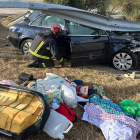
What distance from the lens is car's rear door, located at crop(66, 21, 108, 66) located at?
14.8 ft

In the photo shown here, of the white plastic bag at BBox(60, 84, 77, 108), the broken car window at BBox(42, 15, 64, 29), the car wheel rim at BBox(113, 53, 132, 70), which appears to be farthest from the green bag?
the broken car window at BBox(42, 15, 64, 29)

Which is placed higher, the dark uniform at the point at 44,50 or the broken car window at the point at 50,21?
the broken car window at the point at 50,21

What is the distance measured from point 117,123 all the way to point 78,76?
1.99m

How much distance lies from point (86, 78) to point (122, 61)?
1.34 metres

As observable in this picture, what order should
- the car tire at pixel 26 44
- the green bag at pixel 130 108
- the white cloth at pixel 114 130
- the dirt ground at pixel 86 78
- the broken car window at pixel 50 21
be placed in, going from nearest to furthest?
1. the white cloth at pixel 114 130
2. the dirt ground at pixel 86 78
3. the green bag at pixel 130 108
4. the broken car window at pixel 50 21
5. the car tire at pixel 26 44

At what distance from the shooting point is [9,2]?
3.24 meters

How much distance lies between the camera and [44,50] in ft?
14.4

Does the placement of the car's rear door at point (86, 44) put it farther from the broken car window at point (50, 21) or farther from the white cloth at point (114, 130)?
the white cloth at point (114, 130)

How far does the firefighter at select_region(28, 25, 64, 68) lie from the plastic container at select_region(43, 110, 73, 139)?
2158 mm

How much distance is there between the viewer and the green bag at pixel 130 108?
292cm

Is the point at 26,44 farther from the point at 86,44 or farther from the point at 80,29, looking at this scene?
the point at 86,44

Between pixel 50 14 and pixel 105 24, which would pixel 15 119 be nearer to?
pixel 50 14

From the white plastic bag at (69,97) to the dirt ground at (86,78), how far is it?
0.15 m

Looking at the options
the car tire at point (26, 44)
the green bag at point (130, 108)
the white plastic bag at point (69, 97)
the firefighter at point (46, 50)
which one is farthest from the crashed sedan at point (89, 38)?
the green bag at point (130, 108)
